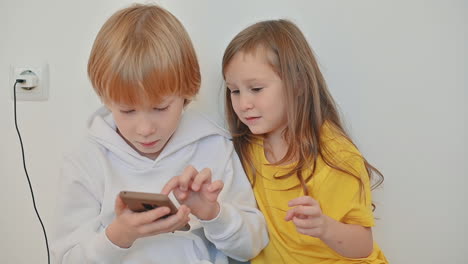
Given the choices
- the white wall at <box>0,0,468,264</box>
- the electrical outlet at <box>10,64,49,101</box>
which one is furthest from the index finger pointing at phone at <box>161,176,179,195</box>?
the electrical outlet at <box>10,64,49,101</box>

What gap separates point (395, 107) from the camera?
1.26 meters

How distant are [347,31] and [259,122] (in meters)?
0.39

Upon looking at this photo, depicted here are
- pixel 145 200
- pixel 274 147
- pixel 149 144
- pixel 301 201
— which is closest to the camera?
pixel 145 200

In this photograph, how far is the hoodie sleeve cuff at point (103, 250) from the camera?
90 centimetres

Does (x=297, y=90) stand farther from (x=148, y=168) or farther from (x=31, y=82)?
(x=31, y=82)

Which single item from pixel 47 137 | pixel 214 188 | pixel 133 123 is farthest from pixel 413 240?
pixel 47 137

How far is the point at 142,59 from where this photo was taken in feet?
3.01

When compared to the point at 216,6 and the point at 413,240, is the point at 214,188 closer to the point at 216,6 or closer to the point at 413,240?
the point at 216,6

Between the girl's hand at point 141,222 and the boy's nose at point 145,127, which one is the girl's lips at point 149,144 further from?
the girl's hand at point 141,222

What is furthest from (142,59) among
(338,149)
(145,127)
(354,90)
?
(354,90)

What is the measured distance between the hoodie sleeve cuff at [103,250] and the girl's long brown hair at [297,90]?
0.38 metres

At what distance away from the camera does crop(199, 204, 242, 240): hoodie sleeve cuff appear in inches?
37.6

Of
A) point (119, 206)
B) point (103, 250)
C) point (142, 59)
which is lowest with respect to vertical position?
point (103, 250)

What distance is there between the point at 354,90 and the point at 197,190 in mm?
598
